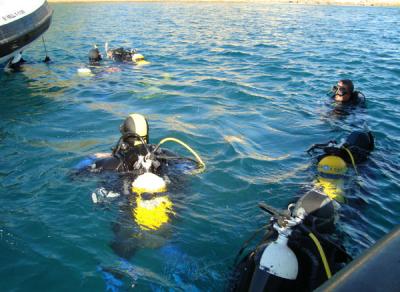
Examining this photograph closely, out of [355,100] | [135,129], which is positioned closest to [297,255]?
[135,129]

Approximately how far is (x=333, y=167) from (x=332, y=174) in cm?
9

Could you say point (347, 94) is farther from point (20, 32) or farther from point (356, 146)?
point (20, 32)

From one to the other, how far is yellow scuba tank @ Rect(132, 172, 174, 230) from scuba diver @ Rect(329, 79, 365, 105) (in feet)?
17.1

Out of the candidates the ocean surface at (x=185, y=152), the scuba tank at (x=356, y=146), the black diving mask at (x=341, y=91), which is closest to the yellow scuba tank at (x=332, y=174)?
the ocean surface at (x=185, y=152)

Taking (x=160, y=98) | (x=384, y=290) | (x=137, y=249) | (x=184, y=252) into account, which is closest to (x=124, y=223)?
(x=137, y=249)

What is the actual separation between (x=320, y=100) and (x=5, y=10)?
873cm

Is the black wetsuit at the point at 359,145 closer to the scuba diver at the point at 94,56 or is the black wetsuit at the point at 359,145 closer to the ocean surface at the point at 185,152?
the ocean surface at the point at 185,152

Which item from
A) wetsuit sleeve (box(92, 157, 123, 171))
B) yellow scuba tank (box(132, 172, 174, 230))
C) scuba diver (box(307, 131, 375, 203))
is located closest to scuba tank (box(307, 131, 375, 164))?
scuba diver (box(307, 131, 375, 203))

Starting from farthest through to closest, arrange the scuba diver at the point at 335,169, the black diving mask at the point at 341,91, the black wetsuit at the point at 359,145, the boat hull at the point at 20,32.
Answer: the boat hull at the point at 20,32 < the black diving mask at the point at 341,91 < the black wetsuit at the point at 359,145 < the scuba diver at the point at 335,169

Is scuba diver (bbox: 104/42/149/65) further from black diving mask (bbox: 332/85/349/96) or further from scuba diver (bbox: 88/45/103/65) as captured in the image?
black diving mask (bbox: 332/85/349/96)

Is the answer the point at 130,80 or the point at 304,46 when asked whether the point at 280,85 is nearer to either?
the point at 130,80

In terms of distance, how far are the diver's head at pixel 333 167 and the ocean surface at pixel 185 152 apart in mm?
406

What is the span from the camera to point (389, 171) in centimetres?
594

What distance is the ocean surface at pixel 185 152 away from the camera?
13.3ft
